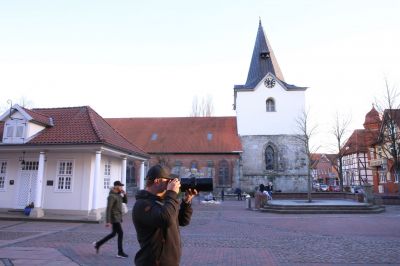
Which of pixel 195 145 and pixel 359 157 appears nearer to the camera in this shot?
pixel 195 145

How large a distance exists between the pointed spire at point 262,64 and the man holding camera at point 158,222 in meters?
40.6

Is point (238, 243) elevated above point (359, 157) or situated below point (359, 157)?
below

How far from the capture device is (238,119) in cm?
4366

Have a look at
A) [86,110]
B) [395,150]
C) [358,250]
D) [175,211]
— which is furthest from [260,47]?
[175,211]

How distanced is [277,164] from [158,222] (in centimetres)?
3965

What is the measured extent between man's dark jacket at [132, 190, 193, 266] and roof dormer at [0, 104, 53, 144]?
1737cm

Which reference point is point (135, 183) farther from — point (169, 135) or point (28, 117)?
point (28, 117)

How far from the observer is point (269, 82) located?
42906 mm

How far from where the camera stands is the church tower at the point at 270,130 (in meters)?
41.2

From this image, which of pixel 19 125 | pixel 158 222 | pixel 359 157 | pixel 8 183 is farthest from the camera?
pixel 359 157

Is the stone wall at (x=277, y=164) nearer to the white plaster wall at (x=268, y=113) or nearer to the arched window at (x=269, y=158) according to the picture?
the arched window at (x=269, y=158)

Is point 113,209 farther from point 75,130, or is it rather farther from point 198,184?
point 75,130

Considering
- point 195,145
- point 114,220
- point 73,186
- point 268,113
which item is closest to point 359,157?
point 268,113

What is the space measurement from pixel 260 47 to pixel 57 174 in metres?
33.2
